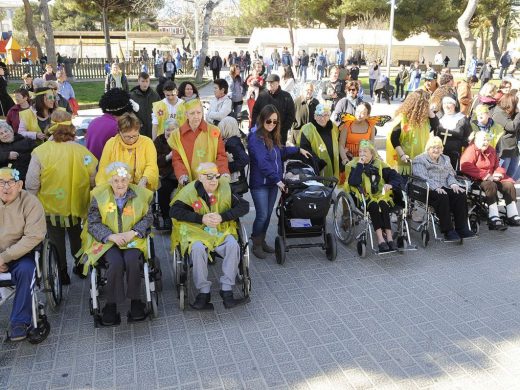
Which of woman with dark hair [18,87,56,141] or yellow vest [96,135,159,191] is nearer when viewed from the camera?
yellow vest [96,135,159,191]

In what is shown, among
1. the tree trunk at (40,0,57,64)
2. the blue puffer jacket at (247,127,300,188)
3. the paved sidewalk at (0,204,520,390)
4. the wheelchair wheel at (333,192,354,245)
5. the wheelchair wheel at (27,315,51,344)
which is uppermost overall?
the tree trunk at (40,0,57,64)

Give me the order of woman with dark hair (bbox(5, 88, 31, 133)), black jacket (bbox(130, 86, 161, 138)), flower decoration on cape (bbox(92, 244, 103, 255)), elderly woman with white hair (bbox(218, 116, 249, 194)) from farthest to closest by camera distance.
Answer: black jacket (bbox(130, 86, 161, 138)) < woman with dark hair (bbox(5, 88, 31, 133)) < elderly woman with white hair (bbox(218, 116, 249, 194)) < flower decoration on cape (bbox(92, 244, 103, 255))

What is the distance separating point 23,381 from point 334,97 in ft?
22.6

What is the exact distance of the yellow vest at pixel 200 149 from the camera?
15.9 feet

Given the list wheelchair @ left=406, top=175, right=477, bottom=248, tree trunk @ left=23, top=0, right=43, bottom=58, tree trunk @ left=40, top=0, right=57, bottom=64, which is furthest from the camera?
tree trunk @ left=23, top=0, right=43, bottom=58

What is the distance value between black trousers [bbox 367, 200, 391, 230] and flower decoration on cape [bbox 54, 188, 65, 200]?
3.24 meters

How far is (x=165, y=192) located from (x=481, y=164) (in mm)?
4081

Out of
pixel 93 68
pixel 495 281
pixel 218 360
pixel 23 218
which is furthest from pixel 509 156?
pixel 93 68

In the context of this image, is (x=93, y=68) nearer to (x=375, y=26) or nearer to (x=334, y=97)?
(x=334, y=97)

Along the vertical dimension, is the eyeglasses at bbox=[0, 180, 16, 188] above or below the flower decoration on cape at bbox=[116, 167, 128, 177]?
below

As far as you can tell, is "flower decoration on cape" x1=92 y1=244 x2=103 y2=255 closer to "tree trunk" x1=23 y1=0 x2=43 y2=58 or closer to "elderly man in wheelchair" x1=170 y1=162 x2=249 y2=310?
"elderly man in wheelchair" x1=170 y1=162 x2=249 y2=310

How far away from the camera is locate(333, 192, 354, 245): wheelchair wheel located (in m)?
5.66

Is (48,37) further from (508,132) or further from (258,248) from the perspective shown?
(508,132)

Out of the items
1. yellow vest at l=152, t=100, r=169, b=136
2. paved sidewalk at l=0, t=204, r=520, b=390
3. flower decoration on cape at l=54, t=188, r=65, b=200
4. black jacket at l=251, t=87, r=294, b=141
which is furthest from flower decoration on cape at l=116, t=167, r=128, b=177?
black jacket at l=251, t=87, r=294, b=141
